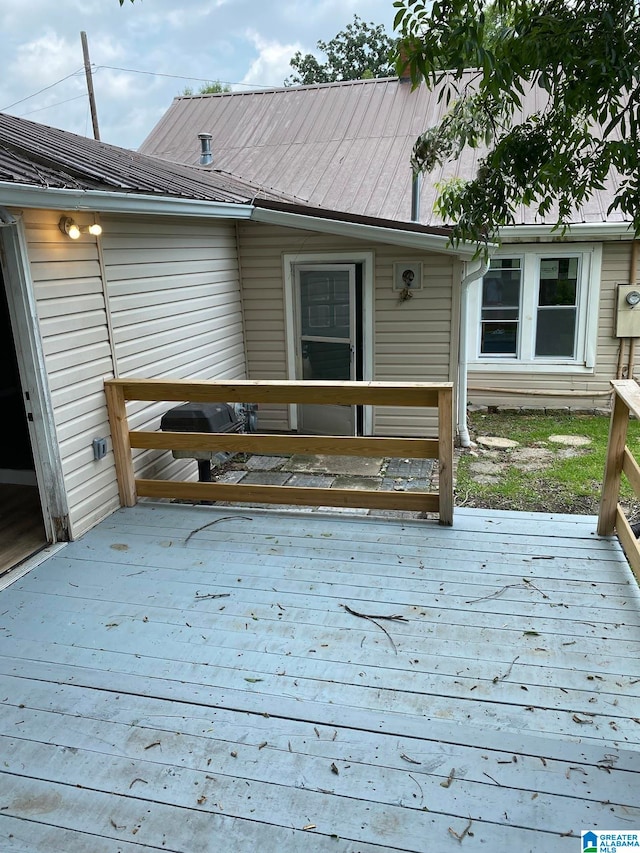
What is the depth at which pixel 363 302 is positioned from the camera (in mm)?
7156

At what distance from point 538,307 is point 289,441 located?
18.9ft

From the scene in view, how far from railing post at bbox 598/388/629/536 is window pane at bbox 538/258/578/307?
5310 millimetres

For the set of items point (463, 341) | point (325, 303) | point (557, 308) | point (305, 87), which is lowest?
point (463, 341)

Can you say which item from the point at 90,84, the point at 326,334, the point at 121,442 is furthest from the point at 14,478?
the point at 90,84

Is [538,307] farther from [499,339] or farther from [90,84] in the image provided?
[90,84]

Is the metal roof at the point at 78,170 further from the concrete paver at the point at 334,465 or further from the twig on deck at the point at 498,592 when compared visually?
the twig on deck at the point at 498,592

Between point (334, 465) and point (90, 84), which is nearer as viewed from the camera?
point (334, 465)

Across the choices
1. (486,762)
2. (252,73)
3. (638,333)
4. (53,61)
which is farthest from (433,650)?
(252,73)

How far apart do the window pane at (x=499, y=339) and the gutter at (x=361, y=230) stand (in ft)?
8.08

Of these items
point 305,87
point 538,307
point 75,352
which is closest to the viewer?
point 75,352

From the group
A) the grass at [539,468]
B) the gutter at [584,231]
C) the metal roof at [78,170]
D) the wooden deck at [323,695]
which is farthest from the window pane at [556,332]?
the wooden deck at [323,695]

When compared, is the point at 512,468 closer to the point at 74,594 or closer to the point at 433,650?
the point at 433,650

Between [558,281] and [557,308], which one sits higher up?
[558,281]

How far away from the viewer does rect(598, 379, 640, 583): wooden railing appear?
336cm
